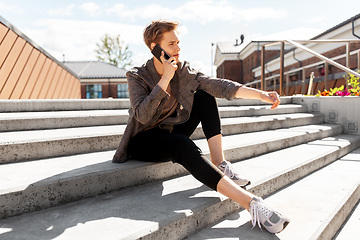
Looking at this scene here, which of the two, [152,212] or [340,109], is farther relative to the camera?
[340,109]

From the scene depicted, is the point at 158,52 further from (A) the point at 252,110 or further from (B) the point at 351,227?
(A) the point at 252,110

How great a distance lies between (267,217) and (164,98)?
0.99 meters

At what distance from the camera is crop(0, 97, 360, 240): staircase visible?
145 cm

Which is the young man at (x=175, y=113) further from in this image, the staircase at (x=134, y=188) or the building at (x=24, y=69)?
the building at (x=24, y=69)

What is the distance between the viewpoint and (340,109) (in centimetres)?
479

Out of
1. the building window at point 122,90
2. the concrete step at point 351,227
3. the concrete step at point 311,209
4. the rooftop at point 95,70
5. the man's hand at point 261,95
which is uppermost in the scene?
the rooftop at point 95,70

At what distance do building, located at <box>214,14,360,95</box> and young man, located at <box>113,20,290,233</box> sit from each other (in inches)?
181

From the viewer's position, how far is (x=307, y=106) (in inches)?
210

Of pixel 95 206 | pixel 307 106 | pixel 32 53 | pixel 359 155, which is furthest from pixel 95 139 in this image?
pixel 307 106

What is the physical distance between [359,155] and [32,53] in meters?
5.13

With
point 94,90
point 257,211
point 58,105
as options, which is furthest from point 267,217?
point 94,90

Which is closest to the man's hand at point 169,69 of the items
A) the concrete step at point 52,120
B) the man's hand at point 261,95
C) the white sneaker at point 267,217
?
the man's hand at point 261,95

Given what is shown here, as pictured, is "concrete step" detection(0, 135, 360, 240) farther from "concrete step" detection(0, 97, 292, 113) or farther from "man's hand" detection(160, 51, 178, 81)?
"concrete step" detection(0, 97, 292, 113)

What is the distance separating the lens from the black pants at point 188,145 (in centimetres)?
170
